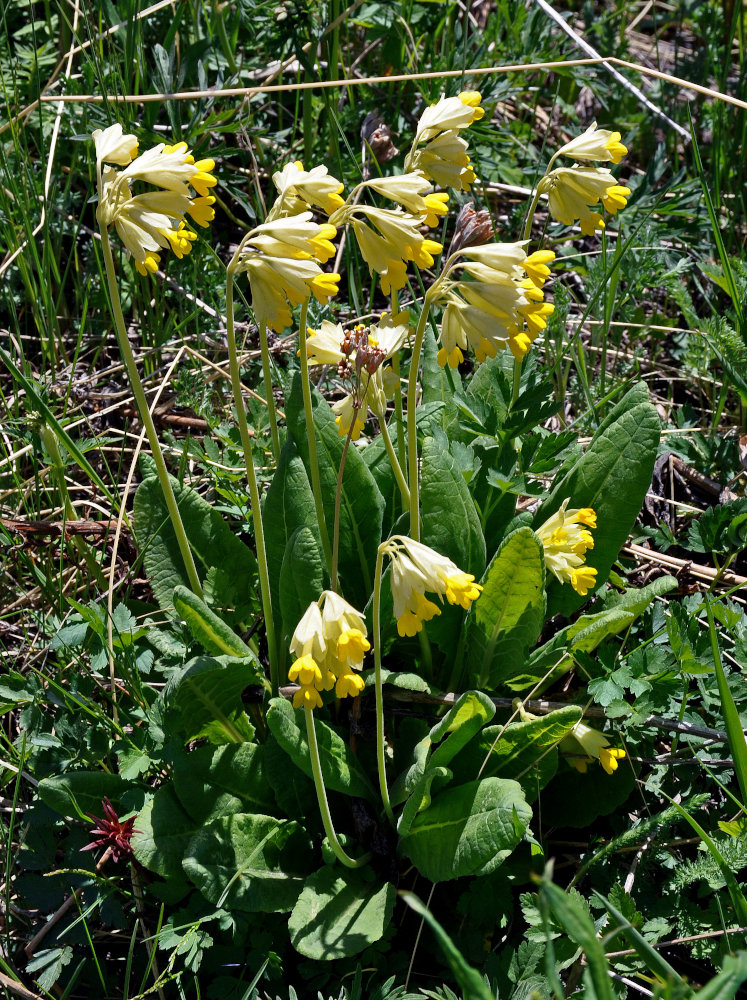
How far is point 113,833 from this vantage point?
7.43 feet

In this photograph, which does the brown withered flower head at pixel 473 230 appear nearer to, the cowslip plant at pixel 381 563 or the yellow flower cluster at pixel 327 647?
the cowslip plant at pixel 381 563

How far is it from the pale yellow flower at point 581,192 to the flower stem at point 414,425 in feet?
1.55

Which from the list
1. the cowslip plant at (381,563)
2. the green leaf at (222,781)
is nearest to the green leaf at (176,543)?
the cowslip plant at (381,563)

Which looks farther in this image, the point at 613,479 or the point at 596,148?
the point at 613,479

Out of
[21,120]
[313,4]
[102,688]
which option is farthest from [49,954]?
[313,4]

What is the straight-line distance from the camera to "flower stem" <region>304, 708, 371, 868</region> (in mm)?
1940

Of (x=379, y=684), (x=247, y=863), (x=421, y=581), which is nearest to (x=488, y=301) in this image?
(x=421, y=581)

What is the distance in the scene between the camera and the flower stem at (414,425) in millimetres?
2016

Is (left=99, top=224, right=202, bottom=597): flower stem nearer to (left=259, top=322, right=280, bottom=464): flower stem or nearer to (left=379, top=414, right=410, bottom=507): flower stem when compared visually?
(left=259, top=322, right=280, bottom=464): flower stem

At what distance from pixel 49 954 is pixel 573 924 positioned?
4.66 ft

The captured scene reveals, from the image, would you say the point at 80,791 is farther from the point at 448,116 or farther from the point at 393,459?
the point at 448,116

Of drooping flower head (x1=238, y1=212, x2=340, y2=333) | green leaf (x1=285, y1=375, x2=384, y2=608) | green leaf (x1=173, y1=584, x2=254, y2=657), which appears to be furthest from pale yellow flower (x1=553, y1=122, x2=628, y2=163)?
green leaf (x1=173, y1=584, x2=254, y2=657)

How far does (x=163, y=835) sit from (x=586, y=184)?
1.84 m

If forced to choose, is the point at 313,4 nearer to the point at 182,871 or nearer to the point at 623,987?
the point at 182,871
